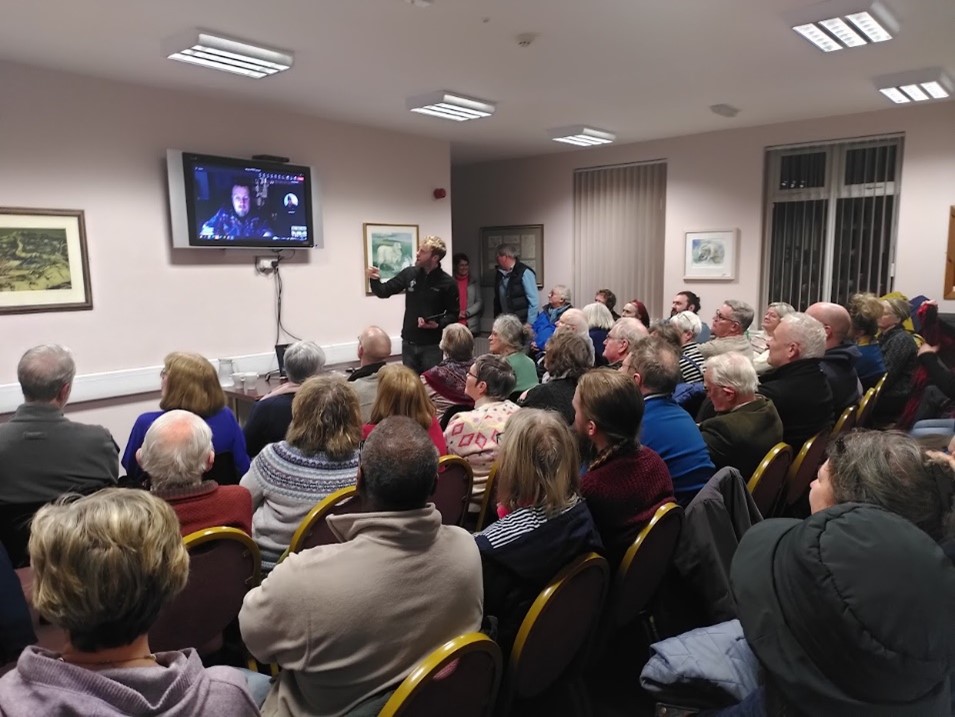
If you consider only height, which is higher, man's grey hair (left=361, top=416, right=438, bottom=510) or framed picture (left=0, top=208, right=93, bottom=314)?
framed picture (left=0, top=208, right=93, bottom=314)

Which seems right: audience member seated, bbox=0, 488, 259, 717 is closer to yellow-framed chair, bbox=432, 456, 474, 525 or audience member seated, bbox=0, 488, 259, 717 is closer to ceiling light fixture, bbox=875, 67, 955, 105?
yellow-framed chair, bbox=432, 456, 474, 525

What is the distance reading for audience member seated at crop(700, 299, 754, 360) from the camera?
398cm

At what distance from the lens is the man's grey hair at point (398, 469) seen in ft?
4.37

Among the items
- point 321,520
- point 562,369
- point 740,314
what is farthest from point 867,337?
point 321,520

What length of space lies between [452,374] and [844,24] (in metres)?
2.91

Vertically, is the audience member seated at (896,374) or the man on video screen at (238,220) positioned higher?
the man on video screen at (238,220)

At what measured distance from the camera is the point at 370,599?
1.25 m

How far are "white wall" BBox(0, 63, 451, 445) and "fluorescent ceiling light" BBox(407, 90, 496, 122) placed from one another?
1074 millimetres

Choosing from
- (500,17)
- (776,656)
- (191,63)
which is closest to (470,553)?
(776,656)

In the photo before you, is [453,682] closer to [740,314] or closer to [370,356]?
[370,356]

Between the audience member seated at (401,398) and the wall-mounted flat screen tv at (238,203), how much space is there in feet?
9.77

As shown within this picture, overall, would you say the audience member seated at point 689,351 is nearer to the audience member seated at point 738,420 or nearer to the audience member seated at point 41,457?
the audience member seated at point 738,420

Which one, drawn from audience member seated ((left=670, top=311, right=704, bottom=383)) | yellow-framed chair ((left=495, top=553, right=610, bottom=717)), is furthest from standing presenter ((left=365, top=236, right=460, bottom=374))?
yellow-framed chair ((left=495, top=553, right=610, bottom=717))

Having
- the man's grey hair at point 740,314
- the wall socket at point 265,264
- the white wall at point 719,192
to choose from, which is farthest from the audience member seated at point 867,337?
the wall socket at point 265,264
